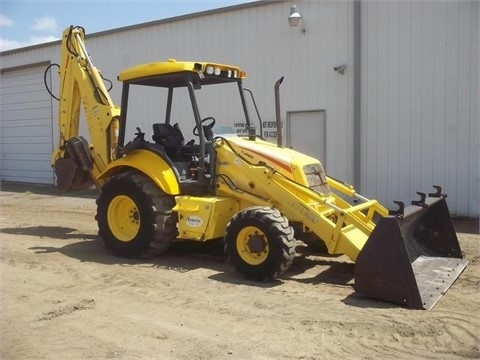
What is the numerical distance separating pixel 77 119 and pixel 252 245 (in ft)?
14.7

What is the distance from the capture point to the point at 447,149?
35.0 feet

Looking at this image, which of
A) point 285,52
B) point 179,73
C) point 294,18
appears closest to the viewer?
point 179,73

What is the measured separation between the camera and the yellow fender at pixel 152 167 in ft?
22.7

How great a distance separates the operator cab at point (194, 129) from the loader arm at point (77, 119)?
66 cm

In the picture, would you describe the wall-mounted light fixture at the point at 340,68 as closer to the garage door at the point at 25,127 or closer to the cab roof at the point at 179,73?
the cab roof at the point at 179,73

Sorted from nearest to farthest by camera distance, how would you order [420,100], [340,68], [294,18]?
1. [420,100]
2. [340,68]
3. [294,18]

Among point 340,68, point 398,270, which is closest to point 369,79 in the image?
point 340,68

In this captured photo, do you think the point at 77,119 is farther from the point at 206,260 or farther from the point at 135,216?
the point at 206,260

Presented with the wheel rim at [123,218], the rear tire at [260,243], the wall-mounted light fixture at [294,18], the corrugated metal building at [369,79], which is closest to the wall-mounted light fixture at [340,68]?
the corrugated metal building at [369,79]

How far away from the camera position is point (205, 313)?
5.03m

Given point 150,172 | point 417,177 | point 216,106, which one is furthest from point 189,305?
point 216,106

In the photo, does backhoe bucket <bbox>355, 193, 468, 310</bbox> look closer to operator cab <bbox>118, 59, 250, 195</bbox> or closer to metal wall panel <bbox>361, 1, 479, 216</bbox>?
operator cab <bbox>118, 59, 250, 195</bbox>

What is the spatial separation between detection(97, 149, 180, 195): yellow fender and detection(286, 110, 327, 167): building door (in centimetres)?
561

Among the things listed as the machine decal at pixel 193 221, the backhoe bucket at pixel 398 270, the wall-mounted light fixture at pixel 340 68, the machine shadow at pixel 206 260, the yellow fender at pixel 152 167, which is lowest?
the machine shadow at pixel 206 260
